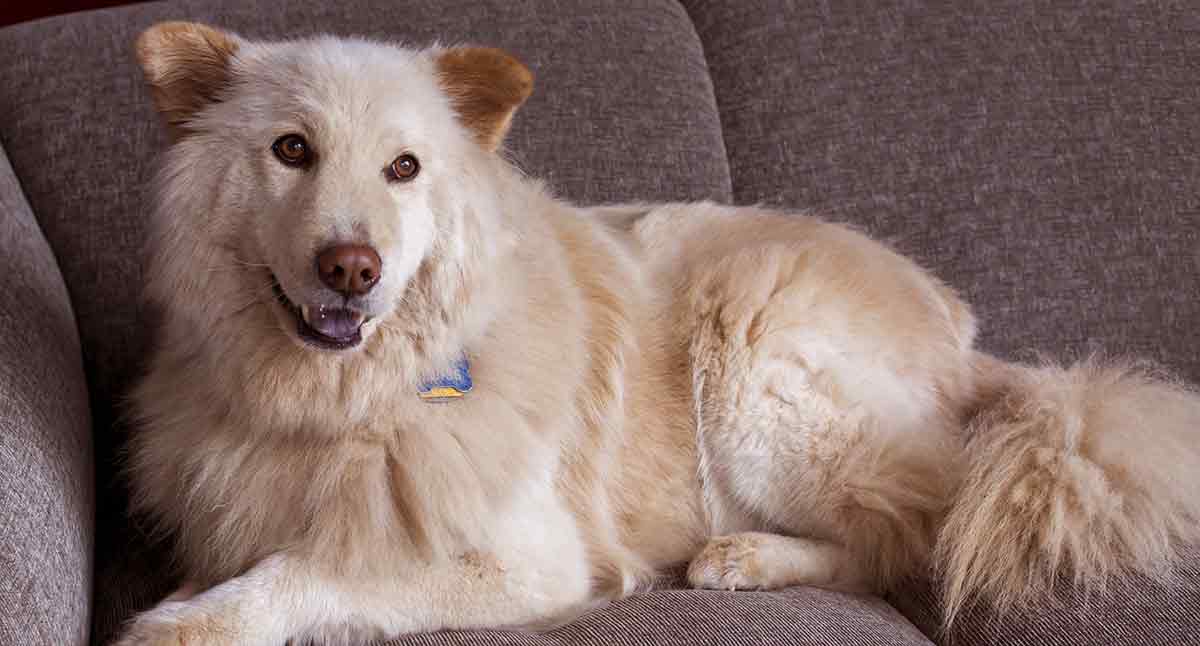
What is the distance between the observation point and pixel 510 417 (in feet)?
6.19

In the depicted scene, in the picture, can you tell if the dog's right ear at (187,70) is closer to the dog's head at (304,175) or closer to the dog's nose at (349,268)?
the dog's head at (304,175)

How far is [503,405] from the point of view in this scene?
189cm

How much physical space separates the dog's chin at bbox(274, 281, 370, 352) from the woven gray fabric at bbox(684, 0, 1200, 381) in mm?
1473

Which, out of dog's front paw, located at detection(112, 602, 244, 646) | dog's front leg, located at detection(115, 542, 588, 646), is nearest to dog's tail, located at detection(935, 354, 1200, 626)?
dog's front leg, located at detection(115, 542, 588, 646)

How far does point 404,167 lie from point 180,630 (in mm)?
756

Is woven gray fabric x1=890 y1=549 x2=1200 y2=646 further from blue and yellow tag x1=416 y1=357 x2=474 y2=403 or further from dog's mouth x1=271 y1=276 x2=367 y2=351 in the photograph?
dog's mouth x1=271 y1=276 x2=367 y2=351

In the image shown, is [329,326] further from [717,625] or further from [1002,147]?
[1002,147]

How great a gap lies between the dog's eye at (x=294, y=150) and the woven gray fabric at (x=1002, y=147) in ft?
4.76

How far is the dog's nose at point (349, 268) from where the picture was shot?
1541 mm

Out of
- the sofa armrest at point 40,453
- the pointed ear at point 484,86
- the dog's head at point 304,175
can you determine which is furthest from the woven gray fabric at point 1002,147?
the sofa armrest at point 40,453

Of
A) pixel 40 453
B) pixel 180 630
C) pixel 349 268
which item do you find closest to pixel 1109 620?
pixel 349 268

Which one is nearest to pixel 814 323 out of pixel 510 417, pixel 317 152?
pixel 510 417

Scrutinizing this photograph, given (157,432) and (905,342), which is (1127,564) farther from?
(157,432)

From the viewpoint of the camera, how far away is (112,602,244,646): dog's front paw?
157 centimetres
